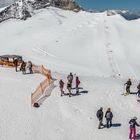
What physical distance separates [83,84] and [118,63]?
24.1 m

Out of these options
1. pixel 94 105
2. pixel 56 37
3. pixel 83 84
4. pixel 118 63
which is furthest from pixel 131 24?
pixel 94 105

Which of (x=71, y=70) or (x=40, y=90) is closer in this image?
(x=40, y=90)

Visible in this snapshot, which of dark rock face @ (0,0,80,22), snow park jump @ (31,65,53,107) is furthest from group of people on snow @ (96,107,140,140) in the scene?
dark rock face @ (0,0,80,22)

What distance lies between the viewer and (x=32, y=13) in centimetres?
10275

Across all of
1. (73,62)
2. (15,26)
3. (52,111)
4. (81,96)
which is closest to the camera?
(52,111)

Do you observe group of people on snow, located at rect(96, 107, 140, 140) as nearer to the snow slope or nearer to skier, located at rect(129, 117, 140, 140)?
skier, located at rect(129, 117, 140, 140)

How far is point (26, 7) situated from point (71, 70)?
52.6 m

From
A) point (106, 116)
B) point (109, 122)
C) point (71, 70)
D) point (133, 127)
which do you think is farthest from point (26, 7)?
point (133, 127)

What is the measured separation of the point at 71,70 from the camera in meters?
56.0

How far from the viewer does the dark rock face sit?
4003 inches

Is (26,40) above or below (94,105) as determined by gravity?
above

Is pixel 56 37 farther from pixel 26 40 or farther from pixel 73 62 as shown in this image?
pixel 73 62

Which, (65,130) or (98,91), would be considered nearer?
(65,130)

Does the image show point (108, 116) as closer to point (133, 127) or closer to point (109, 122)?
point (109, 122)
